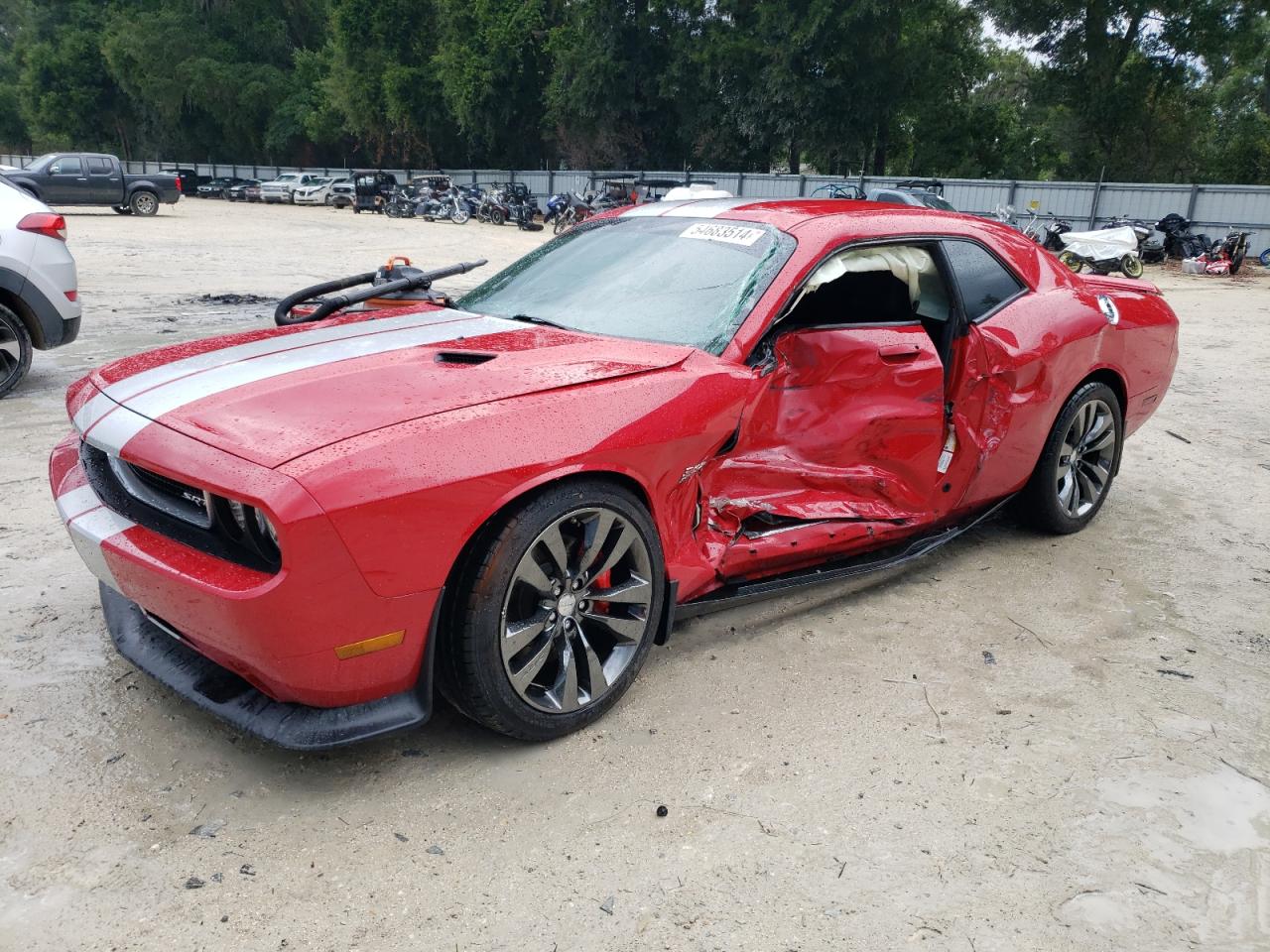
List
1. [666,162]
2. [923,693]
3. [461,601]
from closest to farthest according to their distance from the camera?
[461,601] → [923,693] → [666,162]

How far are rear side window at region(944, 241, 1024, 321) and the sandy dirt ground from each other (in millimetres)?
1135

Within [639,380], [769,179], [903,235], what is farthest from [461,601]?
[769,179]

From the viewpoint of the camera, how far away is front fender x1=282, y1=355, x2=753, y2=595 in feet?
7.45

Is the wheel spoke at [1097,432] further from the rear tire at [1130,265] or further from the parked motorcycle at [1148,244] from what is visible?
the parked motorcycle at [1148,244]

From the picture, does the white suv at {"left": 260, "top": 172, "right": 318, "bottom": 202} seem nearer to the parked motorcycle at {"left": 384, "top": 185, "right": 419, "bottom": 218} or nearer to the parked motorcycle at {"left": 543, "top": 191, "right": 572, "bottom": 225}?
the parked motorcycle at {"left": 384, "top": 185, "right": 419, "bottom": 218}

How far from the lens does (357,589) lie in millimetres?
2293

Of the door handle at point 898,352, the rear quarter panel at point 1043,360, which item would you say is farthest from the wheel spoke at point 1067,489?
the door handle at point 898,352

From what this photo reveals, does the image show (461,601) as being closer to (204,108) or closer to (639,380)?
(639,380)

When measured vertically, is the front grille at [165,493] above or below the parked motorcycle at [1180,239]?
below

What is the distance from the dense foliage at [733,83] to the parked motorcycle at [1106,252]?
1964 cm

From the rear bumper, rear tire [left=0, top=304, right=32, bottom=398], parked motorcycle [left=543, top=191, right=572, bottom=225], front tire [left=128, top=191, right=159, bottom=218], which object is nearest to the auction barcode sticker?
the rear bumper

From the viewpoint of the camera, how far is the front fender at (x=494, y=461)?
7.45ft

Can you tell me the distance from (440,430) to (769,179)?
33711mm

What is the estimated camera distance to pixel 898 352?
11.8 ft
